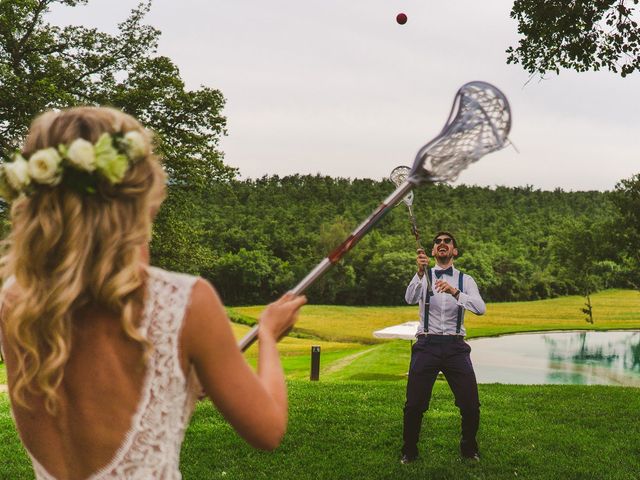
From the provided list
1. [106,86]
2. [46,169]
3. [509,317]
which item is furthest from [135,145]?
[509,317]

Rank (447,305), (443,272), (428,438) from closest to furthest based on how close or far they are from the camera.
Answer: (447,305) < (443,272) < (428,438)

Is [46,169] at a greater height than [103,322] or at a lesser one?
greater

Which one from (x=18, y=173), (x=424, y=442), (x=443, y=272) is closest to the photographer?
(x=18, y=173)

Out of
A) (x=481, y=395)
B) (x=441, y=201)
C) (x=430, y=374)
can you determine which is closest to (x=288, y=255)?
(x=441, y=201)

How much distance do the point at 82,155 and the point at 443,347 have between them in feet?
22.4

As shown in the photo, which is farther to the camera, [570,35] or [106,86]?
[106,86]

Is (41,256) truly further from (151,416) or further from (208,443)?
(208,443)

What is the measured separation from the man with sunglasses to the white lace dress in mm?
6141

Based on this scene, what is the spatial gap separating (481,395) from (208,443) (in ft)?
18.9

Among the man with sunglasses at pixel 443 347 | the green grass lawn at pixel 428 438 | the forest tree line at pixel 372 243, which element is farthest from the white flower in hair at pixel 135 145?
the forest tree line at pixel 372 243

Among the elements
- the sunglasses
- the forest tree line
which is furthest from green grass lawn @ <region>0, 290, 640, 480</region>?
the forest tree line

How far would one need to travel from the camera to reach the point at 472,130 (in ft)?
9.09

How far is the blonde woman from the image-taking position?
1634 mm

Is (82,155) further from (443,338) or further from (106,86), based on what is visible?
(106,86)
